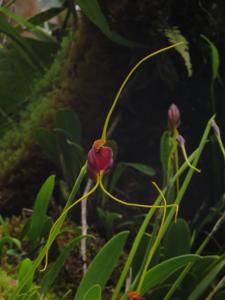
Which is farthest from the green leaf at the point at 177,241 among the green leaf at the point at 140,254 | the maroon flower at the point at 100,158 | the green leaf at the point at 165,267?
the maroon flower at the point at 100,158

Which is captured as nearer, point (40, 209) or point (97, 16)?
point (40, 209)

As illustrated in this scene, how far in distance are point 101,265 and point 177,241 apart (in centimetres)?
29

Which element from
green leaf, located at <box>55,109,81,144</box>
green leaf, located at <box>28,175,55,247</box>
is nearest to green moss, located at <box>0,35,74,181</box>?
green leaf, located at <box>55,109,81,144</box>

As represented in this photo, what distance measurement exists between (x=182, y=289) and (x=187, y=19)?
2.46 feet

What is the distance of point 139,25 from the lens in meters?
1.61

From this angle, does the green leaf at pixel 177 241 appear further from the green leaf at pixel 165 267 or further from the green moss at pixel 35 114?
the green moss at pixel 35 114

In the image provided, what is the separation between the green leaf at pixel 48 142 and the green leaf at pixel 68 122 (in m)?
0.03

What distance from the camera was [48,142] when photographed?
156 centimetres

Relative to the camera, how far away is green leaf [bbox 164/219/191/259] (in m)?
1.27

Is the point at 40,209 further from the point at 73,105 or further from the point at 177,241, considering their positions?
the point at 73,105

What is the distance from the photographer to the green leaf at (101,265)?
1.03m

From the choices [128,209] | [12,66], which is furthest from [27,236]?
[12,66]

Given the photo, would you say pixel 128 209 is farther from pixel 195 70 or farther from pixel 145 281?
pixel 145 281

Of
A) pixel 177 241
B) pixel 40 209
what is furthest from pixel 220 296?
pixel 40 209
